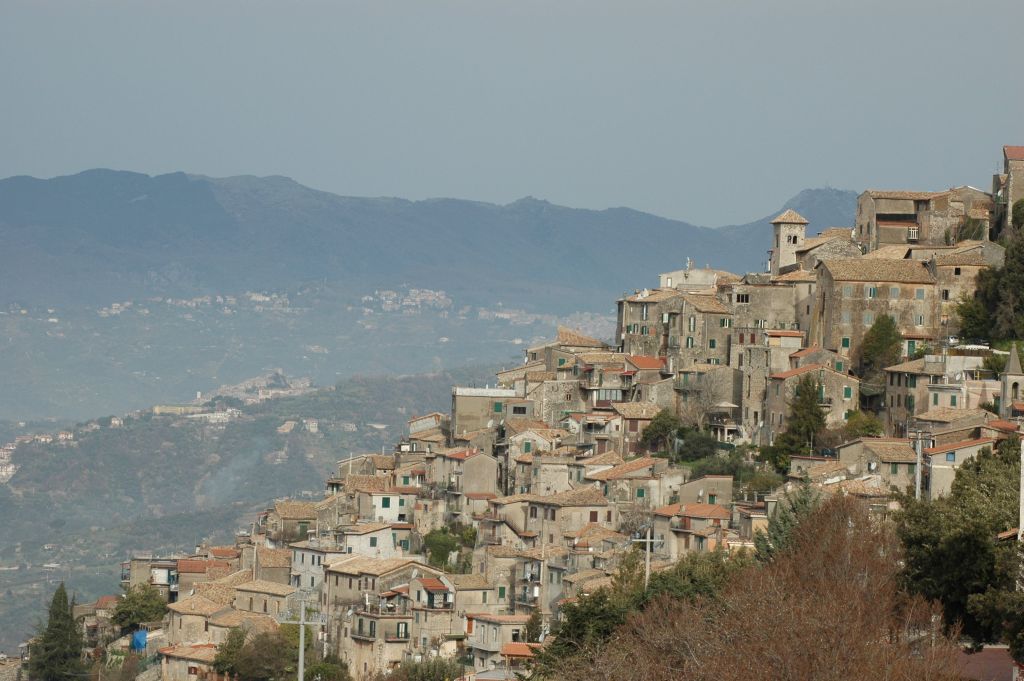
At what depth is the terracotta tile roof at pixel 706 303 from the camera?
81312 mm

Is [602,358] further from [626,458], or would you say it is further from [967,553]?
[967,553]

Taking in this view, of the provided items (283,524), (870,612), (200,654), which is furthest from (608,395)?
(870,612)

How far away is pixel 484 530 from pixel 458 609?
21.8 feet

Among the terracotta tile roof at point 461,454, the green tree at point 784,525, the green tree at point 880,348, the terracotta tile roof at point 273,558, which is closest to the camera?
the green tree at point 784,525

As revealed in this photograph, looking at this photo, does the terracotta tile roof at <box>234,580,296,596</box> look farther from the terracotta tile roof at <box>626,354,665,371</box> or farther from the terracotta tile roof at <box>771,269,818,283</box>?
the terracotta tile roof at <box>771,269,818,283</box>

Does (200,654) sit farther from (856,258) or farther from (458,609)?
(856,258)

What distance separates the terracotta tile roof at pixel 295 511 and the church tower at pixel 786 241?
2185 centimetres

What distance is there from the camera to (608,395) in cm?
8375

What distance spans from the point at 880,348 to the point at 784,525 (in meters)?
Result: 22.1

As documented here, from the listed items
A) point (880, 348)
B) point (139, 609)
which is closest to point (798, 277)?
point (880, 348)

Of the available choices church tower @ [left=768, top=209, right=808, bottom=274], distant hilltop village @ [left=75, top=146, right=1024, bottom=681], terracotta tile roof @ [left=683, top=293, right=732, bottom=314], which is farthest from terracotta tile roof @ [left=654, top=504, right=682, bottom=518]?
church tower @ [left=768, top=209, right=808, bottom=274]

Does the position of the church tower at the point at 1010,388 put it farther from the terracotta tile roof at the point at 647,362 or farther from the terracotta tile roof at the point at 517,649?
the terracotta tile roof at the point at 647,362

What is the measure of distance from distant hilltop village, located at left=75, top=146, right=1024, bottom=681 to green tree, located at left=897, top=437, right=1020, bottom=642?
489 inches

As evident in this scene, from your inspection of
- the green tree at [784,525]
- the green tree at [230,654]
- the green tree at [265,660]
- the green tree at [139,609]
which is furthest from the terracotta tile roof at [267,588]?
the green tree at [784,525]
